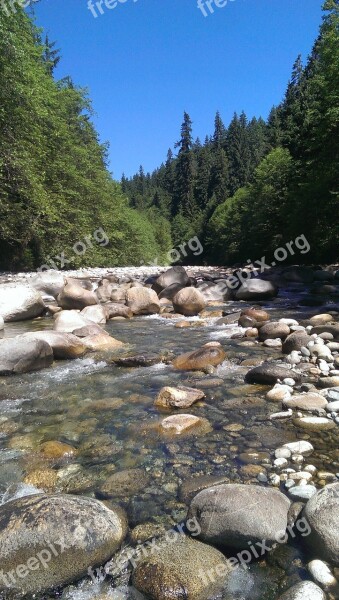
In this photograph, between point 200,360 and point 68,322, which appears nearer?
point 200,360

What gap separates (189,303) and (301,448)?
24.7 ft

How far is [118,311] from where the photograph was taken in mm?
10867

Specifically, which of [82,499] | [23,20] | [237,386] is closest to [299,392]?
[237,386]

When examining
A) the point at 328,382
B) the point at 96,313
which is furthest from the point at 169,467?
the point at 96,313

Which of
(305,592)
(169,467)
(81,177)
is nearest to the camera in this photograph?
(305,592)

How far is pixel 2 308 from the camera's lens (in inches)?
385

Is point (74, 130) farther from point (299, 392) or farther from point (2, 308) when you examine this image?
point (299, 392)

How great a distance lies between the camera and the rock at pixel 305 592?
2.11m

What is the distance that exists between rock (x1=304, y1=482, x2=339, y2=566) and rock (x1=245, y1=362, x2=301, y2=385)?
105 inches

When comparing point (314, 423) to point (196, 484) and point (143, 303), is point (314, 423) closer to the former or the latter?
point (196, 484)

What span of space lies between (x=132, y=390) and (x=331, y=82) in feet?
64.2

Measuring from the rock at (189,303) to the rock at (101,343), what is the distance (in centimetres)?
351

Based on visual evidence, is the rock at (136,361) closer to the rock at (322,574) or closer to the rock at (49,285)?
the rock at (322,574)

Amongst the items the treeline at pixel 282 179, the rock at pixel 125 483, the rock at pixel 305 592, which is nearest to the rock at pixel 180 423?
the rock at pixel 125 483
